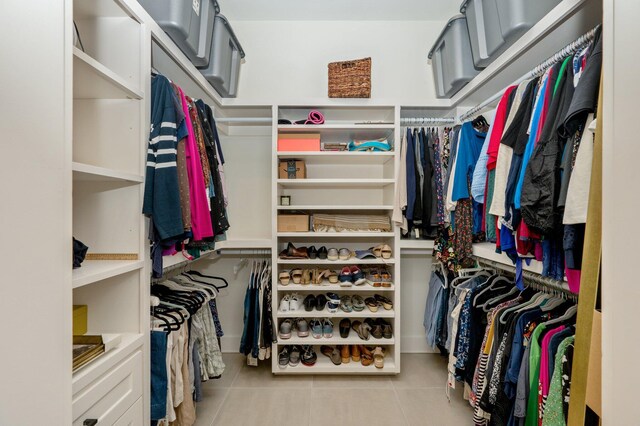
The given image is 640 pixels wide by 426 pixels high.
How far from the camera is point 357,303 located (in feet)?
7.32

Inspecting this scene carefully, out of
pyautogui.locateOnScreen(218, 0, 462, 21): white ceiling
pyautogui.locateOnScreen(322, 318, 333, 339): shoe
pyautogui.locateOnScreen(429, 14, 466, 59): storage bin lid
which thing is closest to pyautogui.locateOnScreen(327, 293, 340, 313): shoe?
pyautogui.locateOnScreen(322, 318, 333, 339): shoe

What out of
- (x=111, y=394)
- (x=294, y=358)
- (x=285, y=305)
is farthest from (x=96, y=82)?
(x=294, y=358)

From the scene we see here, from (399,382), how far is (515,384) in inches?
40.4

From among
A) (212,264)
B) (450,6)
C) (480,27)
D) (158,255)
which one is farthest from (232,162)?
(450,6)

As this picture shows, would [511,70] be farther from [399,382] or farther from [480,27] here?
[399,382]

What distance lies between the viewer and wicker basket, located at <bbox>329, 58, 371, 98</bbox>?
2133 mm

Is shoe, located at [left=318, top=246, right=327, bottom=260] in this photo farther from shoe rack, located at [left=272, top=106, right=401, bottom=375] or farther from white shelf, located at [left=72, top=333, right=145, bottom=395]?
white shelf, located at [left=72, top=333, right=145, bottom=395]

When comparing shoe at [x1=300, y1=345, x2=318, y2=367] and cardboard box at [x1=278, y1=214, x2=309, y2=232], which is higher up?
cardboard box at [x1=278, y1=214, x2=309, y2=232]

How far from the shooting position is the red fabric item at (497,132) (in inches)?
53.7

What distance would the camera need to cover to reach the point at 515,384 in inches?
49.8

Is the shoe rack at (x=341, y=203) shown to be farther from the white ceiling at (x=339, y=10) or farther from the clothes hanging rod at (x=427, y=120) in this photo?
the white ceiling at (x=339, y=10)

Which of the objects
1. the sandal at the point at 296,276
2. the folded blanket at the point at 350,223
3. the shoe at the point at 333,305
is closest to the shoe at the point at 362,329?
the shoe at the point at 333,305

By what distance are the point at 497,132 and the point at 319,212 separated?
1386 millimetres

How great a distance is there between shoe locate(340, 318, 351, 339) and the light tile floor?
0.31 m
